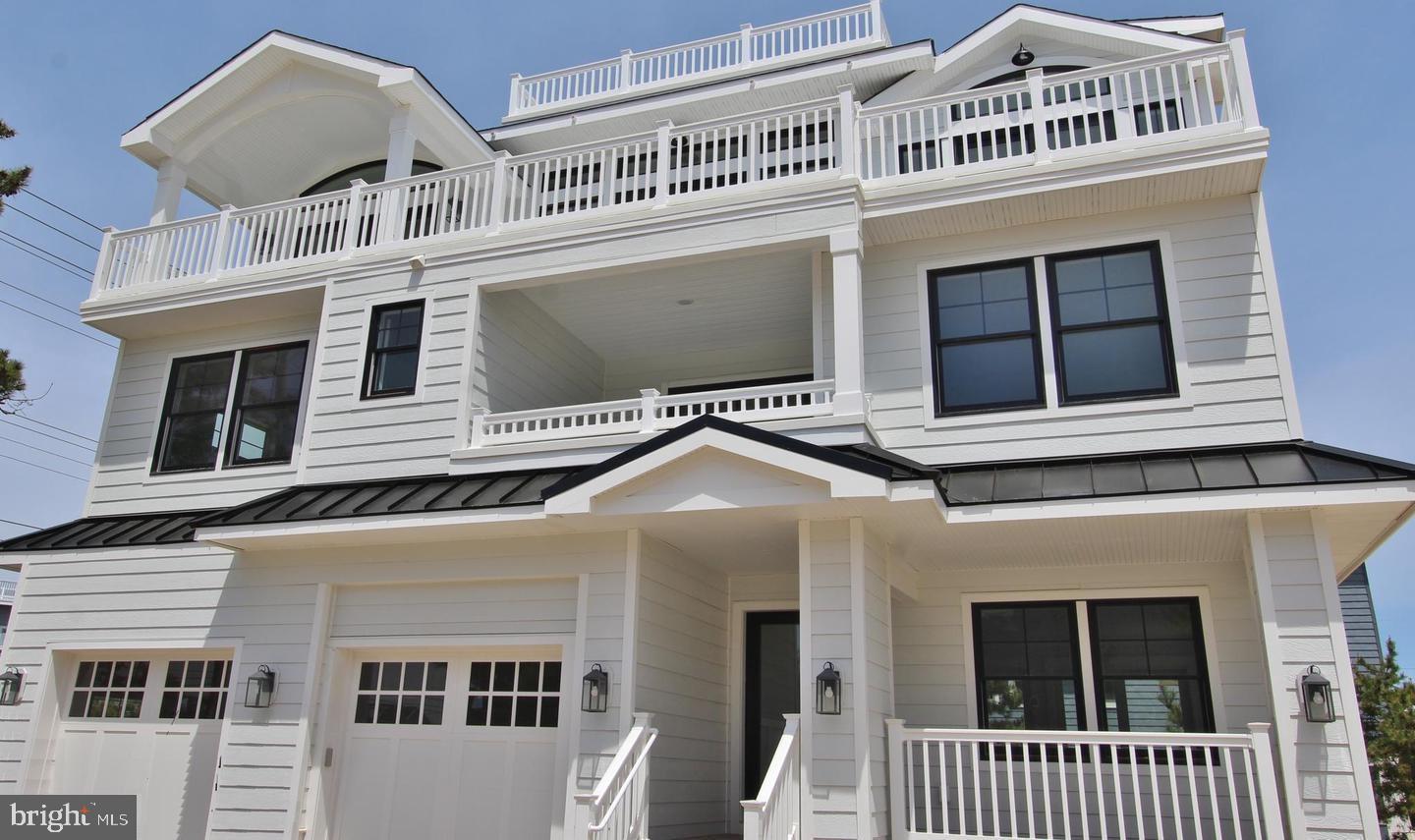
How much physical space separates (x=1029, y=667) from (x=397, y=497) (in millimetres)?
6111

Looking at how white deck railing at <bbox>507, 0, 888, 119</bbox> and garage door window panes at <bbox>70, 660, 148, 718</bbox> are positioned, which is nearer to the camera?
garage door window panes at <bbox>70, 660, 148, 718</bbox>

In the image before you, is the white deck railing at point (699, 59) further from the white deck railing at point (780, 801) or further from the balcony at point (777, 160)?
the white deck railing at point (780, 801)

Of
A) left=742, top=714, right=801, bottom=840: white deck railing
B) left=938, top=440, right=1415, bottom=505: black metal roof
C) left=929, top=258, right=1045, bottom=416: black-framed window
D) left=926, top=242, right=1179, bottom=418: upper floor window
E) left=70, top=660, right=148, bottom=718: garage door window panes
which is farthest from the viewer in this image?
left=70, top=660, right=148, bottom=718: garage door window panes

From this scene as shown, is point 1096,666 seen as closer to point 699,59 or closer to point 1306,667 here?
point 1306,667

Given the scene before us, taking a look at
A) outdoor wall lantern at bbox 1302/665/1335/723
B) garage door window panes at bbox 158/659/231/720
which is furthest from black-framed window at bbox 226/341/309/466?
outdoor wall lantern at bbox 1302/665/1335/723

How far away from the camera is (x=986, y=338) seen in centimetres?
878

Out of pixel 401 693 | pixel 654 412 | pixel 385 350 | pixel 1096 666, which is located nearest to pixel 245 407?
pixel 385 350

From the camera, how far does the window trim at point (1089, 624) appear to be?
7922mm

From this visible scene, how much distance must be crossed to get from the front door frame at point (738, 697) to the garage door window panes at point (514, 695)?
6.29ft

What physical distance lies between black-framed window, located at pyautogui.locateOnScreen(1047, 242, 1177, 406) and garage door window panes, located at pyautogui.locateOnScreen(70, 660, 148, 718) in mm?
9942

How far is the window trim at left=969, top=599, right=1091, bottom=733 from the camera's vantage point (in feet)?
27.2

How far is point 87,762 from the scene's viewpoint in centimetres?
990

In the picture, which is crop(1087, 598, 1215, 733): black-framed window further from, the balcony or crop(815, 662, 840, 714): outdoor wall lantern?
the balcony

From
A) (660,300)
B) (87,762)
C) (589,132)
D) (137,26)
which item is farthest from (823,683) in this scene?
(137,26)
